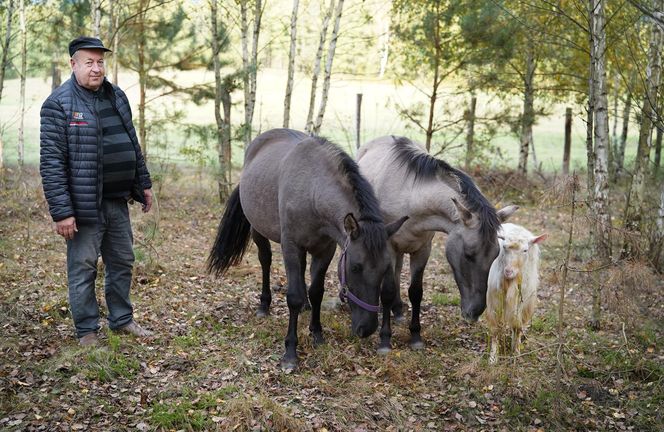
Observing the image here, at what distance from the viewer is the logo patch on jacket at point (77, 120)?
4281mm

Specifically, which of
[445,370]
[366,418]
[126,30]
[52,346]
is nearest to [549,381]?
[445,370]

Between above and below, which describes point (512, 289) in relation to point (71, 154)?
A: below

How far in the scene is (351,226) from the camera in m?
4.17

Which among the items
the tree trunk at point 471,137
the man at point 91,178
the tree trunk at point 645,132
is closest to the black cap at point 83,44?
the man at point 91,178

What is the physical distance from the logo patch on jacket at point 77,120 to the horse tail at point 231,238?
2.28 metres

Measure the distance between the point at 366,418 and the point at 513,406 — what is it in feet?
3.67

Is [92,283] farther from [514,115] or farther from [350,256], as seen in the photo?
[514,115]

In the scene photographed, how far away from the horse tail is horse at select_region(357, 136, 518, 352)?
5.05 feet

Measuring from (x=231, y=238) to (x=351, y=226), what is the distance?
8.59 ft

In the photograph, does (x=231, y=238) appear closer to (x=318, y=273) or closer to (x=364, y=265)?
(x=318, y=273)

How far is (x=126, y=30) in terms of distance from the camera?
10766 mm

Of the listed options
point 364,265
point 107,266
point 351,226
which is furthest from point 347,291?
point 107,266

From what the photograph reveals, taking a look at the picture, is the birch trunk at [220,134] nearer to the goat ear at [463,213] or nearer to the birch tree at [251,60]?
the birch tree at [251,60]

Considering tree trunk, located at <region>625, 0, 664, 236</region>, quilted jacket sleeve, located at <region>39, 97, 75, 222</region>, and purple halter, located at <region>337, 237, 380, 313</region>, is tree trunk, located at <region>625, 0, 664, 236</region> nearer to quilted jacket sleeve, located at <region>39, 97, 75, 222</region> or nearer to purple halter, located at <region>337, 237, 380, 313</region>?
purple halter, located at <region>337, 237, 380, 313</region>
